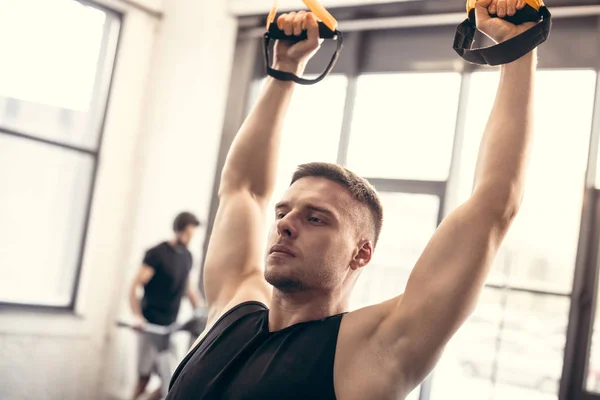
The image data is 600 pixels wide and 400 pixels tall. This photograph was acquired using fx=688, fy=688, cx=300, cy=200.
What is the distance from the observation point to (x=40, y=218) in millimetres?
4934

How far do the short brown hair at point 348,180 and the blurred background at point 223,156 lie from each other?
2929mm

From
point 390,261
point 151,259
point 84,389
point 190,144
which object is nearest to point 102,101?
point 190,144

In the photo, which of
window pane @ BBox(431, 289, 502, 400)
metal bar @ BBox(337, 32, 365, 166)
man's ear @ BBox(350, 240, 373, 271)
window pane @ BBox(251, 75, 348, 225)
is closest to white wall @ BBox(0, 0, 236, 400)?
window pane @ BBox(251, 75, 348, 225)

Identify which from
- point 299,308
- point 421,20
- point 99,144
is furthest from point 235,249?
point 99,144

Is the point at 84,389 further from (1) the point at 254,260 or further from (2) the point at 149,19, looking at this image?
(1) the point at 254,260

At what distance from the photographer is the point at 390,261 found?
4.45 m

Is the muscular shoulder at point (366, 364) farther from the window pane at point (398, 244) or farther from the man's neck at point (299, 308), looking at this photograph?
the window pane at point (398, 244)

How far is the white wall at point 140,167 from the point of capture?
17.0 feet

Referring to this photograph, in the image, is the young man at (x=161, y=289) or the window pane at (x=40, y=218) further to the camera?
the window pane at (x=40, y=218)

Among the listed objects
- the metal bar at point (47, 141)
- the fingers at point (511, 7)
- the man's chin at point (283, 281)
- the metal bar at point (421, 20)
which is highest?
the metal bar at point (421, 20)

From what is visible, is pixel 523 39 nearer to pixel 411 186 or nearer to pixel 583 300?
pixel 583 300

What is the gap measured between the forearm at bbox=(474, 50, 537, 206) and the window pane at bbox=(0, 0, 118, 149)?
4.30 m

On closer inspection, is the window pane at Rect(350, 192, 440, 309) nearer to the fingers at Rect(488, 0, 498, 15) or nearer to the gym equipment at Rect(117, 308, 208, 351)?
the gym equipment at Rect(117, 308, 208, 351)

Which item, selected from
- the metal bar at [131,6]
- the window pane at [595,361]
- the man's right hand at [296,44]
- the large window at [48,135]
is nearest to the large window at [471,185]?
the window pane at [595,361]
